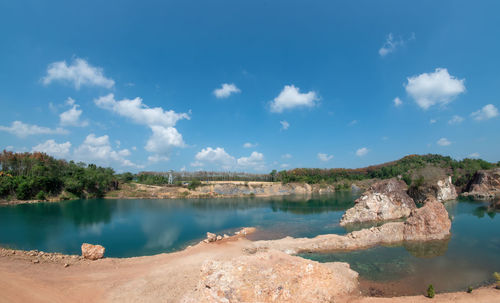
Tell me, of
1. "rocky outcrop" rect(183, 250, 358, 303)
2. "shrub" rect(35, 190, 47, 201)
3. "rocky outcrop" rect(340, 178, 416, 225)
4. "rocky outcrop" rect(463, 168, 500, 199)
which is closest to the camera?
"rocky outcrop" rect(183, 250, 358, 303)

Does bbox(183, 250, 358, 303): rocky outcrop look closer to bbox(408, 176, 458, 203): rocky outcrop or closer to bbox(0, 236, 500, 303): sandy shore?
bbox(0, 236, 500, 303): sandy shore

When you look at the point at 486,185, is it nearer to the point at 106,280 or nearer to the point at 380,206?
the point at 380,206

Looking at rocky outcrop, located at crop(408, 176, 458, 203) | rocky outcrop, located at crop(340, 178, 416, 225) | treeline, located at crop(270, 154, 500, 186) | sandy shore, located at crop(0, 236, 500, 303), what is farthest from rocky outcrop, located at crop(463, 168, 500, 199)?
sandy shore, located at crop(0, 236, 500, 303)

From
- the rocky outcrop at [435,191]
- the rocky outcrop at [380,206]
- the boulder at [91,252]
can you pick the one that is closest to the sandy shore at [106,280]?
the boulder at [91,252]

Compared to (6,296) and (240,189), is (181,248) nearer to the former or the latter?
(6,296)

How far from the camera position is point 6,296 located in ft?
33.5

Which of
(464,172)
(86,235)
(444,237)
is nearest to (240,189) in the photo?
(86,235)

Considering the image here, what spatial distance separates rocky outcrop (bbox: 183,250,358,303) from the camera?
9523mm

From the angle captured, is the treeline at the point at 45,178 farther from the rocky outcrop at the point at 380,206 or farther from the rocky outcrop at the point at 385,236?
the rocky outcrop at the point at 380,206

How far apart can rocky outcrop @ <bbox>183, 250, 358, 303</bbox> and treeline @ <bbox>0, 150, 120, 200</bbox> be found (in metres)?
64.5

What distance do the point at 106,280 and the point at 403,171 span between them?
96964mm

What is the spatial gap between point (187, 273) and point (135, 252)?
9695mm

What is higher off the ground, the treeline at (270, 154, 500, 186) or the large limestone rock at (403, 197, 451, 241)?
the treeline at (270, 154, 500, 186)

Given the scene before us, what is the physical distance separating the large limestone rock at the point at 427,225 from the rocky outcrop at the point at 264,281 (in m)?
16.9
